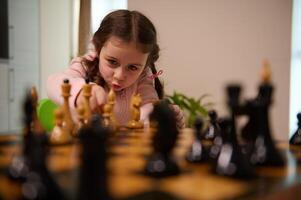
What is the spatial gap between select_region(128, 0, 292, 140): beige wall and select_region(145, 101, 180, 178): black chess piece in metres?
2.65

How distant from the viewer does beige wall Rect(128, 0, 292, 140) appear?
10.9ft

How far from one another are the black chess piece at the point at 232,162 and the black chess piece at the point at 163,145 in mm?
74

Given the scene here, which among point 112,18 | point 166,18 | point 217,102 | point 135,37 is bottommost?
point 217,102

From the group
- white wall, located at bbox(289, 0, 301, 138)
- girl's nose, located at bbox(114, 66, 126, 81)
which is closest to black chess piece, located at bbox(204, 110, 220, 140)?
girl's nose, located at bbox(114, 66, 126, 81)

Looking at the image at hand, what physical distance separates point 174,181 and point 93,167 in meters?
0.18

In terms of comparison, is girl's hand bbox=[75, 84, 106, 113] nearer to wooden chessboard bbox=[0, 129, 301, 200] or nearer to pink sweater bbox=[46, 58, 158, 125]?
pink sweater bbox=[46, 58, 158, 125]

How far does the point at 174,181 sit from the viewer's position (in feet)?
1.79

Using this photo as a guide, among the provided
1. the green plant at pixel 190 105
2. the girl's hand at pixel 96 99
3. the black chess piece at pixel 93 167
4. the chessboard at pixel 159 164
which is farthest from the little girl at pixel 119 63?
the green plant at pixel 190 105

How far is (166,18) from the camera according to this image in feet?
12.5

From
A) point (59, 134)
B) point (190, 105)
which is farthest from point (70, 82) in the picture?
point (190, 105)

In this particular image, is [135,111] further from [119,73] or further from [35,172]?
[35,172]

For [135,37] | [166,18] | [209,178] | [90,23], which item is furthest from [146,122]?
[90,23]

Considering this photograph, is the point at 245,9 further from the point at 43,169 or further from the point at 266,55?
the point at 43,169

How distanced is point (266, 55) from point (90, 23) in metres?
2.24
